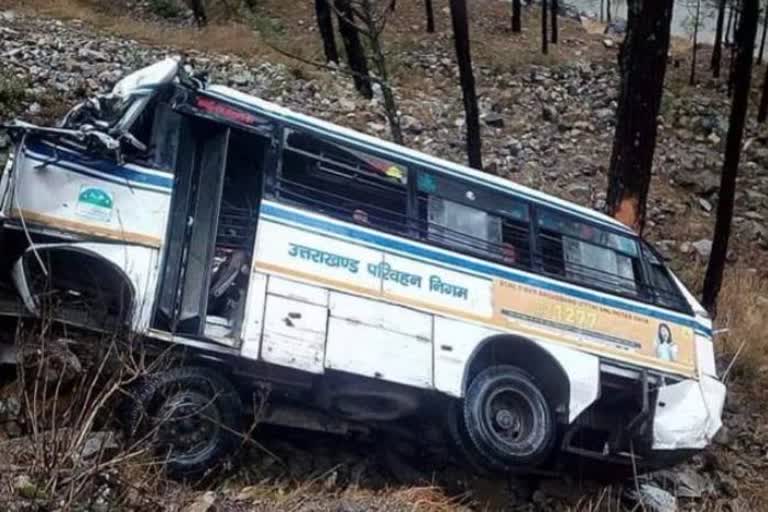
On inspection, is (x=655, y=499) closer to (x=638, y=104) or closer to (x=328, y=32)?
(x=638, y=104)

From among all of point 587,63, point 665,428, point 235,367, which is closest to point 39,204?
point 235,367

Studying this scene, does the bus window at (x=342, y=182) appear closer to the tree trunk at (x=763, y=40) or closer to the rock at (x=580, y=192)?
the rock at (x=580, y=192)

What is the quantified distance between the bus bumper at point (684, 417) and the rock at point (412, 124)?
9715 mm

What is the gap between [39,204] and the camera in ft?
22.1

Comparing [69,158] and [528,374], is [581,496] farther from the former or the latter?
[69,158]

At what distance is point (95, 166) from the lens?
6875 mm

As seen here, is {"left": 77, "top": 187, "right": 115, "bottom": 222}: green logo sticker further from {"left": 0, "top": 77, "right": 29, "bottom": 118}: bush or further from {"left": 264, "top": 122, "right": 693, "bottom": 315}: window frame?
{"left": 0, "top": 77, "right": 29, "bottom": 118}: bush

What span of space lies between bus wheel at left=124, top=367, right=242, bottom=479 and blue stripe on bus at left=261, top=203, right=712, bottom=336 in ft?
4.18

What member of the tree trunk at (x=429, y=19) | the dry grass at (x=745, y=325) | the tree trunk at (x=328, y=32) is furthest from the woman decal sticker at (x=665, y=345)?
the tree trunk at (x=429, y=19)

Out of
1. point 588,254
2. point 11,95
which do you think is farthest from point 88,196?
point 11,95

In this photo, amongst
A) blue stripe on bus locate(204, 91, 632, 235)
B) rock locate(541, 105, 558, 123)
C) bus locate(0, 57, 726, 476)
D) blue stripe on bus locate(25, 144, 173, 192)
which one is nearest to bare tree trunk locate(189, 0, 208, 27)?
rock locate(541, 105, 558, 123)

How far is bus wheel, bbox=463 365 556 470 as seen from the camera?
7.99m

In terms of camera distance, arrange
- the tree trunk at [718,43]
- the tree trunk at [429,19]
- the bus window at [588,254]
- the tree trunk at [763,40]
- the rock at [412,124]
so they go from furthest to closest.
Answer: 1. the tree trunk at [763,40]
2. the tree trunk at [429,19]
3. the tree trunk at [718,43]
4. the rock at [412,124]
5. the bus window at [588,254]

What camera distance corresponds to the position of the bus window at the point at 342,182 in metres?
7.54
